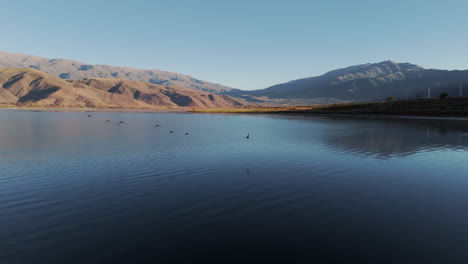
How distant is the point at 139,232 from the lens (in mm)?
11477

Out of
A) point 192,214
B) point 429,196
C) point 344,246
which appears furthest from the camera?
point 429,196

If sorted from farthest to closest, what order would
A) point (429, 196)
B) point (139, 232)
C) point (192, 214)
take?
point (429, 196)
point (192, 214)
point (139, 232)

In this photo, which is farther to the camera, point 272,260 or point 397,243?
point 397,243

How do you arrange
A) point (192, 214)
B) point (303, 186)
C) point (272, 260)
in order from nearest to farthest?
point (272, 260) < point (192, 214) < point (303, 186)

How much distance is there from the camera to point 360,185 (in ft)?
62.3

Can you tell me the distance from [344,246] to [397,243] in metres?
2.32

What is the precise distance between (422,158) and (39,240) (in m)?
34.7

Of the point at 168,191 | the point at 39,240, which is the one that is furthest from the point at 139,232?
the point at 168,191

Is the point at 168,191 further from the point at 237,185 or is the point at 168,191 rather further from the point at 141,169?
the point at 141,169

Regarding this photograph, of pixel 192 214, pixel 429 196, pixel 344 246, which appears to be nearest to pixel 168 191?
pixel 192 214

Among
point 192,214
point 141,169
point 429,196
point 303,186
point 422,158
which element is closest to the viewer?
point 192,214

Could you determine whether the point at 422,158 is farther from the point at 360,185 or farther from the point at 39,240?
the point at 39,240

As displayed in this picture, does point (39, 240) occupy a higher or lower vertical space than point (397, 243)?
higher

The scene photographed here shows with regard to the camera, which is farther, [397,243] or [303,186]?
[303,186]
